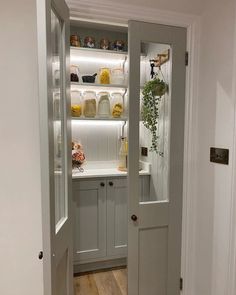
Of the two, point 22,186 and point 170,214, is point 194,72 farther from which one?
point 22,186

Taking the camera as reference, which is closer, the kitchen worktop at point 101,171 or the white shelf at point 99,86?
the kitchen worktop at point 101,171

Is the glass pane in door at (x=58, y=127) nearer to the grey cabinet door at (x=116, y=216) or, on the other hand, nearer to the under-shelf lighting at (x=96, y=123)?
the grey cabinet door at (x=116, y=216)

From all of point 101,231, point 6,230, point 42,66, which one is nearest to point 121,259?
point 101,231

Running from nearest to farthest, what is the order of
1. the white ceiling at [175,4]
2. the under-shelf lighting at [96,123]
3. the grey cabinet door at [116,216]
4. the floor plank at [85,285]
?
the white ceiling at [175,4], the floor plank at [85,285], the grey cabinet door at [116,216], the under-shelf lighting at [96,123]

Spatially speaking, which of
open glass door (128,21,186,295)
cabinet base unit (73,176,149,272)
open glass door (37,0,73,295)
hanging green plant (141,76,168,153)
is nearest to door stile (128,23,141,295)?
open glass door (128,21,186,295)

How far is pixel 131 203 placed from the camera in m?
1.69

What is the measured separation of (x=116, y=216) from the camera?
246cm

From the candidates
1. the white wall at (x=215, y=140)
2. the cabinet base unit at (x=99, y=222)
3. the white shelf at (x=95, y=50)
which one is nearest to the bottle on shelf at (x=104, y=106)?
the white shelf at (x=95, y=50)

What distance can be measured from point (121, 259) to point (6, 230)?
1.50 metres

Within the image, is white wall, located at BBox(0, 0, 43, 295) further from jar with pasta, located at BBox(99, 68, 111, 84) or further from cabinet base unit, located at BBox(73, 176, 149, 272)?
jar with pasta, located at BBox(99, 68, 111, 84)

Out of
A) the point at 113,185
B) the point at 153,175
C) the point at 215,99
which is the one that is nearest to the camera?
the point at 215,99

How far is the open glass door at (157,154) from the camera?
1664 millimetres

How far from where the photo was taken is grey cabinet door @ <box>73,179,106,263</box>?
7.63 ft

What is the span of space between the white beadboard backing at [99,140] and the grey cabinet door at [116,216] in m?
0.47
